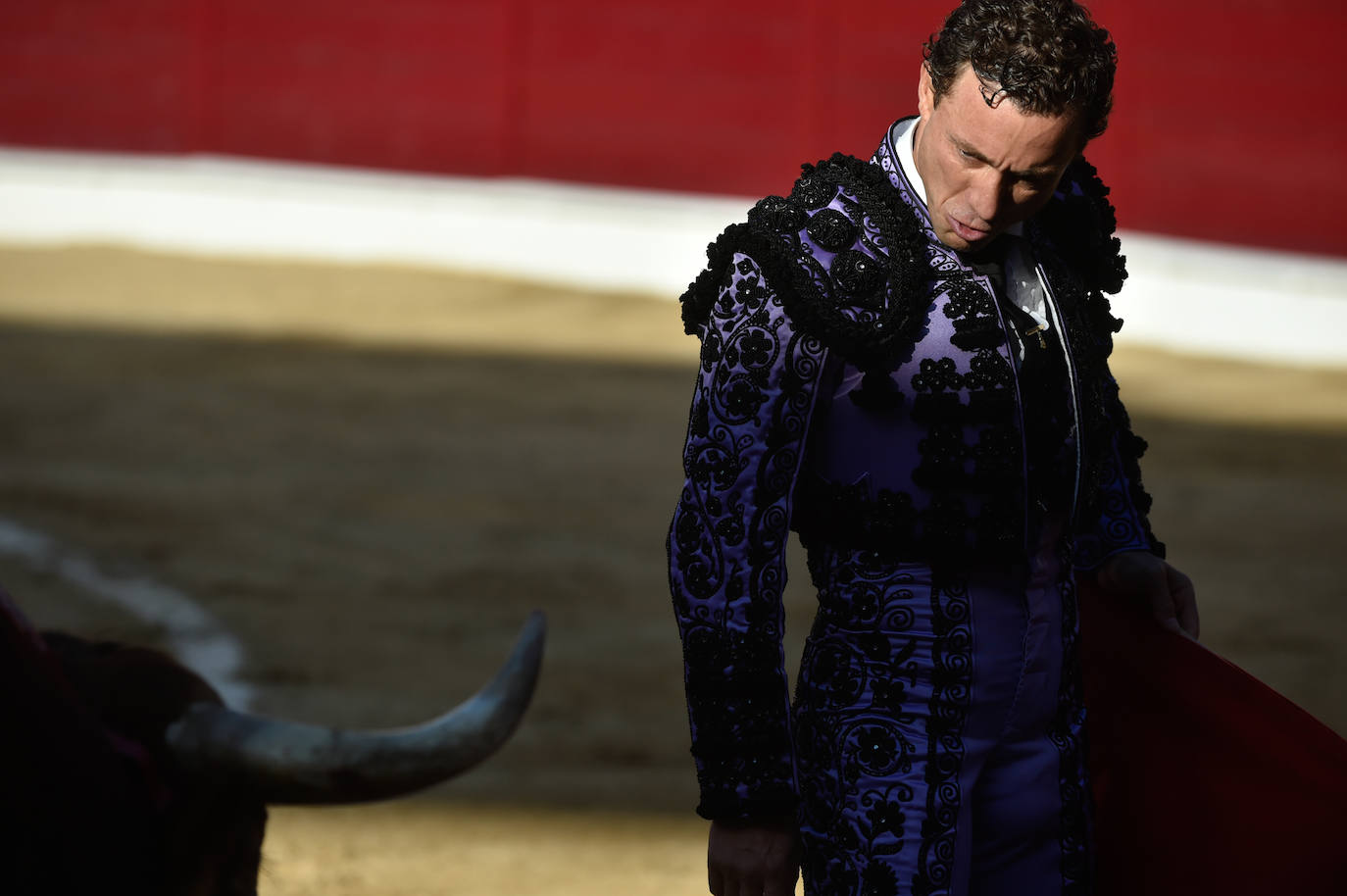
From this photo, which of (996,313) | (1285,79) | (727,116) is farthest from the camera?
(727,116)

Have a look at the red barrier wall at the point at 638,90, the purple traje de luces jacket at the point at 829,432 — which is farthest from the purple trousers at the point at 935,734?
the red barrier wall at the point at 638,90

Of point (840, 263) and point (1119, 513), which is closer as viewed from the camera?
point (840, 263)

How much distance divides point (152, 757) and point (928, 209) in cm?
84

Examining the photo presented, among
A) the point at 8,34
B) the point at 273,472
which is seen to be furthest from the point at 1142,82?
the point at 8,34

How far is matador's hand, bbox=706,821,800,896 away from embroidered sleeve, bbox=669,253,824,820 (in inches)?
0.9

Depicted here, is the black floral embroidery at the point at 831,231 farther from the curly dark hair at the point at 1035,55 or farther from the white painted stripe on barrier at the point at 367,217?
the white painted stripe on barrier at the point at 367,217

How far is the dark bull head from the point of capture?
1.21 m

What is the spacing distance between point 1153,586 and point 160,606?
9.60 feet

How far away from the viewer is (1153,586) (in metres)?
1.76

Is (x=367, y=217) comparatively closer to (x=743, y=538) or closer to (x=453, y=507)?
(x=453, y=507)

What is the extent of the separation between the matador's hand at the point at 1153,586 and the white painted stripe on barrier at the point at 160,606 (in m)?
2.17

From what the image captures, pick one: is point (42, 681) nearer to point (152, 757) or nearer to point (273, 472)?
point (152, 757)

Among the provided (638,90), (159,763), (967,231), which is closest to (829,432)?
(967,231)

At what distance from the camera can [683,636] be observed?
1.44 meters
